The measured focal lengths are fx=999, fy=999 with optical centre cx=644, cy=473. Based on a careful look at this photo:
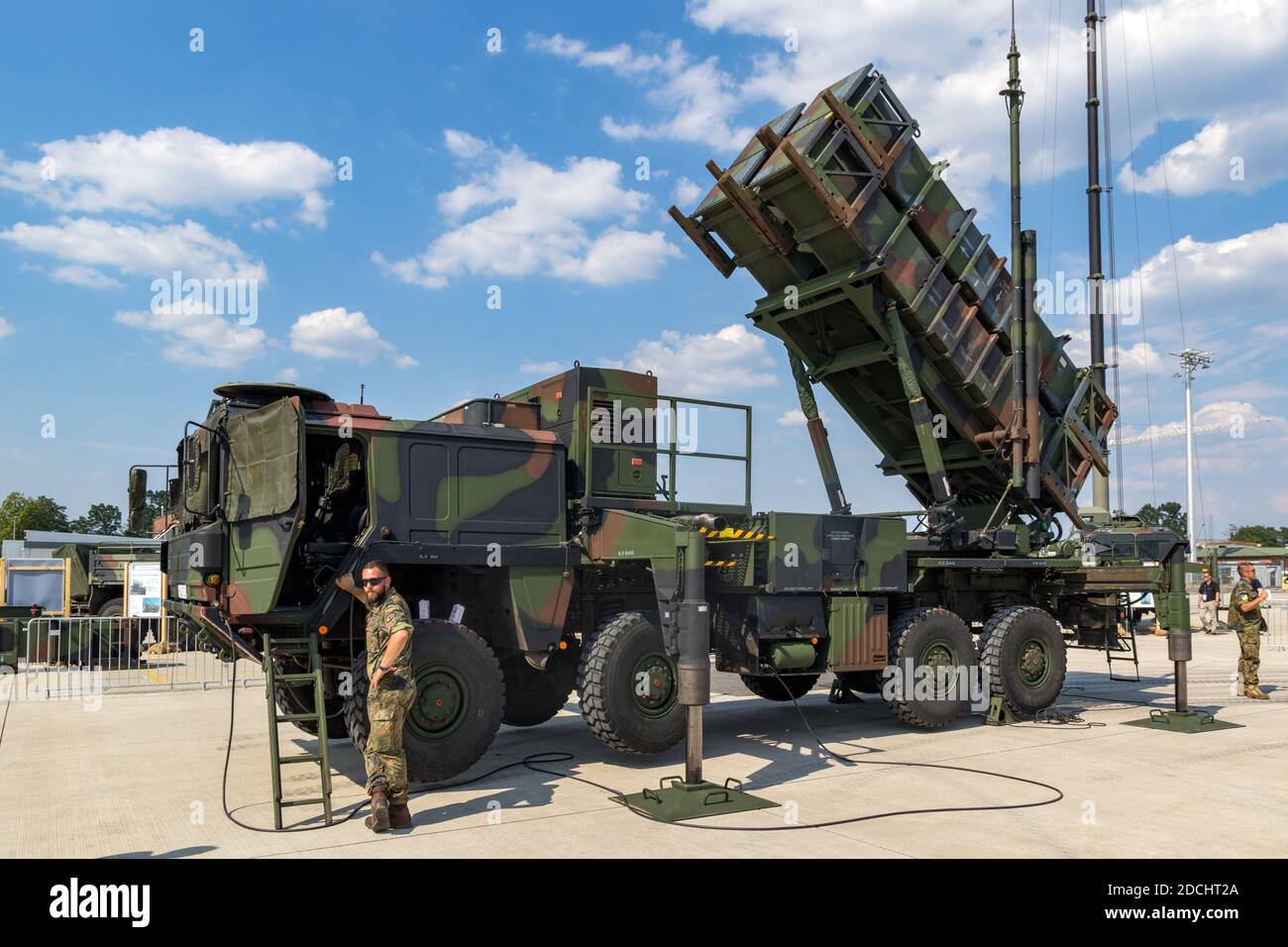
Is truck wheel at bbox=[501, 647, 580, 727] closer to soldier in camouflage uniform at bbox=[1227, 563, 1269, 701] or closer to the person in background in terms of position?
soldier in camouflage uniform at bbox=[1227, 563, 1269, 701]

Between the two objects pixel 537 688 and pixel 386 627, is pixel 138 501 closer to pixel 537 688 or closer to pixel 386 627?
pixel 386 627

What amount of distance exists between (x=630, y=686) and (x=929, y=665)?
3.63m

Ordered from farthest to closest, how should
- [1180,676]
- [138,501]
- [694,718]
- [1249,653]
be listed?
[1249,653] < [1180,676] < [138,501] < [694,718]

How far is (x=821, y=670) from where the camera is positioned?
9883mm

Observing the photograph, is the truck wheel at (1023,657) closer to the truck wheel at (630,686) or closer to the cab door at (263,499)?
the truck wheel at (630,686)

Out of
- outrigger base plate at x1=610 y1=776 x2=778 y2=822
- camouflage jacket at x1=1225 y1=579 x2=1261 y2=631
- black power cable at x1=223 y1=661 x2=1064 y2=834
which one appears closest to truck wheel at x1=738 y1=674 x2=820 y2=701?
black power cable at x1=223 y1=661 x2=1064 y2=834

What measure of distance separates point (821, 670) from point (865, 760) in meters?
1.27

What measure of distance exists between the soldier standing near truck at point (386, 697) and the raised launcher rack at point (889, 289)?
5311mm

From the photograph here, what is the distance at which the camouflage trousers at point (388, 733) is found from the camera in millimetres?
6328

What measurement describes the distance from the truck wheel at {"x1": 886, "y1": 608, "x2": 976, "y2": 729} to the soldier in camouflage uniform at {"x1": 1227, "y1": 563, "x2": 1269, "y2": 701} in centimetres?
470

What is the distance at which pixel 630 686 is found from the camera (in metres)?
8.31

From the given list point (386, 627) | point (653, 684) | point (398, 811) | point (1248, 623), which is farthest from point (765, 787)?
point (1248, 623)

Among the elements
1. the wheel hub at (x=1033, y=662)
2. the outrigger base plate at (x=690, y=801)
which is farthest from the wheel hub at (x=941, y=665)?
the outrigger base plate at (x=690, y=801)
